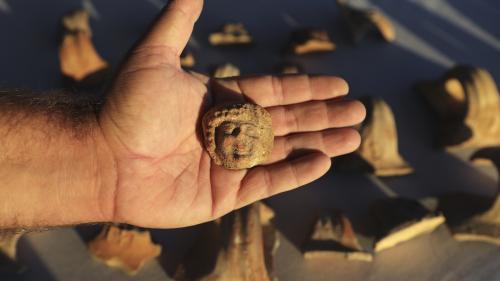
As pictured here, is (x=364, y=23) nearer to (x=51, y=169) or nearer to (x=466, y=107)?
(x=466, y=107)

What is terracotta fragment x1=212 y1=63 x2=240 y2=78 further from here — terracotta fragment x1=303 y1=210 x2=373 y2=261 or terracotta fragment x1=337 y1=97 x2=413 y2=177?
terracotta fragment x1=303 y1=210 x2=373 y2=261

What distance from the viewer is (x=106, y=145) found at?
2344mm

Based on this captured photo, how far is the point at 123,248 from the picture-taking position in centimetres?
293

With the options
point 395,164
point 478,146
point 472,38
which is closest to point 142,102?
point 395,164

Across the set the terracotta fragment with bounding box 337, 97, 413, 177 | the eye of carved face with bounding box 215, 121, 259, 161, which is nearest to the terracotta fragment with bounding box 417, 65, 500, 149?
the terracotta fragment with bounding box 337, 97, 413, 177

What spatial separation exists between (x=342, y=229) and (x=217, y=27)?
9.85 ft

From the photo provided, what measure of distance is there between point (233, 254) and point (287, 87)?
1192 mm

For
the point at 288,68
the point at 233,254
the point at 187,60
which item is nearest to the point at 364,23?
the point at 288,68

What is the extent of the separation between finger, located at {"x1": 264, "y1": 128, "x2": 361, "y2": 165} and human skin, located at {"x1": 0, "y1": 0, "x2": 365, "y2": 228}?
8cm

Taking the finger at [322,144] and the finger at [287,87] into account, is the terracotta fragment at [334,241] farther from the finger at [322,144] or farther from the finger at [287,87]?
the finger at [287,87]

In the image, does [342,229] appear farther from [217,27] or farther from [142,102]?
[217,27]

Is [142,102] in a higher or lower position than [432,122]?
higher

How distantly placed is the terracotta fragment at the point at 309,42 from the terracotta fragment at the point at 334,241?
214 centimetres

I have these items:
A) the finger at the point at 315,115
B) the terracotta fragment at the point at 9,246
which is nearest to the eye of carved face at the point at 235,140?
the finger at the point at 315,115
